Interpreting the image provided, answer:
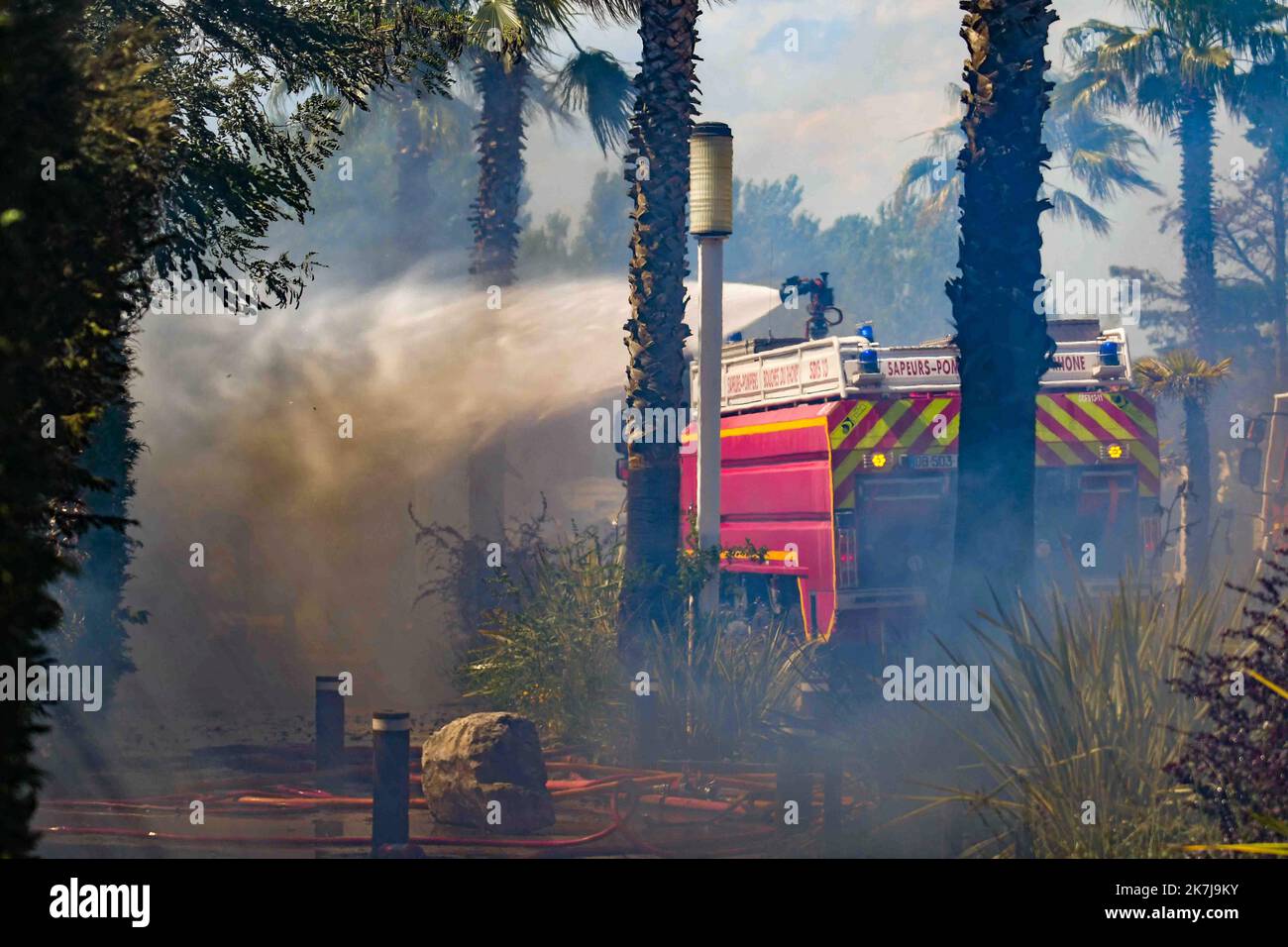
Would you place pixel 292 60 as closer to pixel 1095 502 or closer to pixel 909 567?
pixel 909 567

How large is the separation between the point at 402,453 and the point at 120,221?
21.0m

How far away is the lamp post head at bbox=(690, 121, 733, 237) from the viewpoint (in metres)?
14.5

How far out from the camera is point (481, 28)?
69.1 ft

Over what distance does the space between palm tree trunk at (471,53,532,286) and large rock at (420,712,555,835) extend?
57.2 ft

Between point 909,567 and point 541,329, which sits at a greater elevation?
point 541,329

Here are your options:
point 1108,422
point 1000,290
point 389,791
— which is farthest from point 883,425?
point 389,791

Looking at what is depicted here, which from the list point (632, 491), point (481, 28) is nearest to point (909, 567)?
point (632, 491)

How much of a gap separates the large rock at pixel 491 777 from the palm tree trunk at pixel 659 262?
3.95 metres

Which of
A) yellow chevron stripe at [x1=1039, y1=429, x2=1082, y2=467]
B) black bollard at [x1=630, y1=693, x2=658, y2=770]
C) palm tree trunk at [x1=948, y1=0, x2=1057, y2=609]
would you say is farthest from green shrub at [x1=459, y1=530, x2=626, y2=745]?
yellow chevron stripe at [x1=1039, y1=429, x2=1082, y2=467]

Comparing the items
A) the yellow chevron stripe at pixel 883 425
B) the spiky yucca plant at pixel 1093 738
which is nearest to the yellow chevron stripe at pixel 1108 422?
the yellow chevron stripe at pixel 883 425

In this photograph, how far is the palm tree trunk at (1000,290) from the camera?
40.1ft

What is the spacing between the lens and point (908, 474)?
16125 mm

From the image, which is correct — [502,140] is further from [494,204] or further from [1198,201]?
[1198,201]

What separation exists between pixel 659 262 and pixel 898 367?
8.41ft
